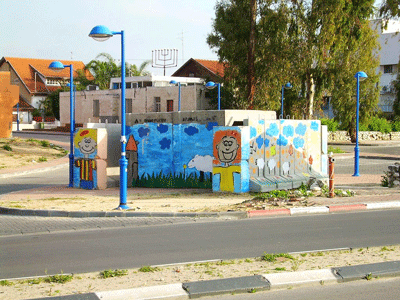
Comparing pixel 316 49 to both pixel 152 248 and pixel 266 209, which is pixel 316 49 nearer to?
pixel 266 209

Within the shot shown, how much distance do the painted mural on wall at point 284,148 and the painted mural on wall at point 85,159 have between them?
5.47m

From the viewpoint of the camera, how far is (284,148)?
2003 centimetres

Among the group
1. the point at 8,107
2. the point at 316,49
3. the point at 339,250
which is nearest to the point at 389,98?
the point at 316,49

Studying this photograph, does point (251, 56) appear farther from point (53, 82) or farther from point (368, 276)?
point (53, 82)

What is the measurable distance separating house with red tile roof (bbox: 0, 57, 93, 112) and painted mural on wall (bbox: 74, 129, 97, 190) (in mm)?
64533

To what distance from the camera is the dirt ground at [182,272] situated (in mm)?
7285

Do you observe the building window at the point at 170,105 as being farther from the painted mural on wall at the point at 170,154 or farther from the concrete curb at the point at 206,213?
the concrete curb at the point at 206,213

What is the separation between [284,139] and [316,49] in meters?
19.0

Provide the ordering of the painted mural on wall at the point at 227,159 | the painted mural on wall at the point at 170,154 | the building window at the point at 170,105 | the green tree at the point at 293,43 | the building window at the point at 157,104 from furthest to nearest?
the building window at the point at 157,104
the building window at the point at 170,105
the green tree at the point at 293,43
the painted mural on wall at the point at 170,154
the painted mural on wall at the point at 227,159

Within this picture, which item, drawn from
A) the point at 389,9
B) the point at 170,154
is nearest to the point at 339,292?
the point at 170,154

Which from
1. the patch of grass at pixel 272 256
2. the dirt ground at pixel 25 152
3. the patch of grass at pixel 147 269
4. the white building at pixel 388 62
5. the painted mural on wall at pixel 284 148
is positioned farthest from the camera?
the white building at pixel 388 62

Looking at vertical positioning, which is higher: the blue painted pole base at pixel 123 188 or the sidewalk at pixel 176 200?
the blue painted pole base at pixel 123 188

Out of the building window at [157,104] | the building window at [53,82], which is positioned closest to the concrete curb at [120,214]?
the building window at [157,104]

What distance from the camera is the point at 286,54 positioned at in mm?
38281
